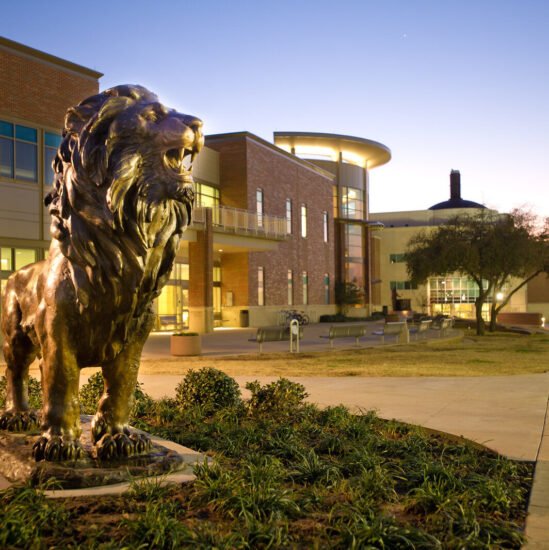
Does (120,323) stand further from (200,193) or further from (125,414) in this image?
(200,193)

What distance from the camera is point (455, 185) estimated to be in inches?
3191

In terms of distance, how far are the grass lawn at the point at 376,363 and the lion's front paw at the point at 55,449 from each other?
8.29 meters

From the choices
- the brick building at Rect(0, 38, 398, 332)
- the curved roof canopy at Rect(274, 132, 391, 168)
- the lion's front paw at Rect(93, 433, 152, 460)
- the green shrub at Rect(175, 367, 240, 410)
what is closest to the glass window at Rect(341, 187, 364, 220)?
the brick building at Rect(0, 38, 398, 332)

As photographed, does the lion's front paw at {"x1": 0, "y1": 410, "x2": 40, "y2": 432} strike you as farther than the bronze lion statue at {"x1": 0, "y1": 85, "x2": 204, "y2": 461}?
Yes

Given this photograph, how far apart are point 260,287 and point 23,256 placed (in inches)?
662

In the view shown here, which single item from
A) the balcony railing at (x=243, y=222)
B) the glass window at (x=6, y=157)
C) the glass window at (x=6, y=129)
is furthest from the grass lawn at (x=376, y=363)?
the balcony railing at (x=243, y=222)

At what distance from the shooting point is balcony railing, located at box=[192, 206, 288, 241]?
2873cm

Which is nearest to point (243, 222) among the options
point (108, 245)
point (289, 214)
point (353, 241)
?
point (289, 214)

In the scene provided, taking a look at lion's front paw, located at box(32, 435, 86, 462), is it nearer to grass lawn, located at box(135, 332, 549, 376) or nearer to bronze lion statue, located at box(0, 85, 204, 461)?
bronze lion statue, located at box(0, 85, 204, 461)

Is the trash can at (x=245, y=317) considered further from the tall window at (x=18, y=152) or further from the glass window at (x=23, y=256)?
the tall window at (x=18, y=152)

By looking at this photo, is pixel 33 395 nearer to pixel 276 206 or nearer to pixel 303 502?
pixel 303 502

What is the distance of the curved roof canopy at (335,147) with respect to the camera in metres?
48.3

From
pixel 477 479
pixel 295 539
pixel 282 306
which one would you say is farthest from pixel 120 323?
pixel 282 306

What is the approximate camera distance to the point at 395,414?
6652 mm
